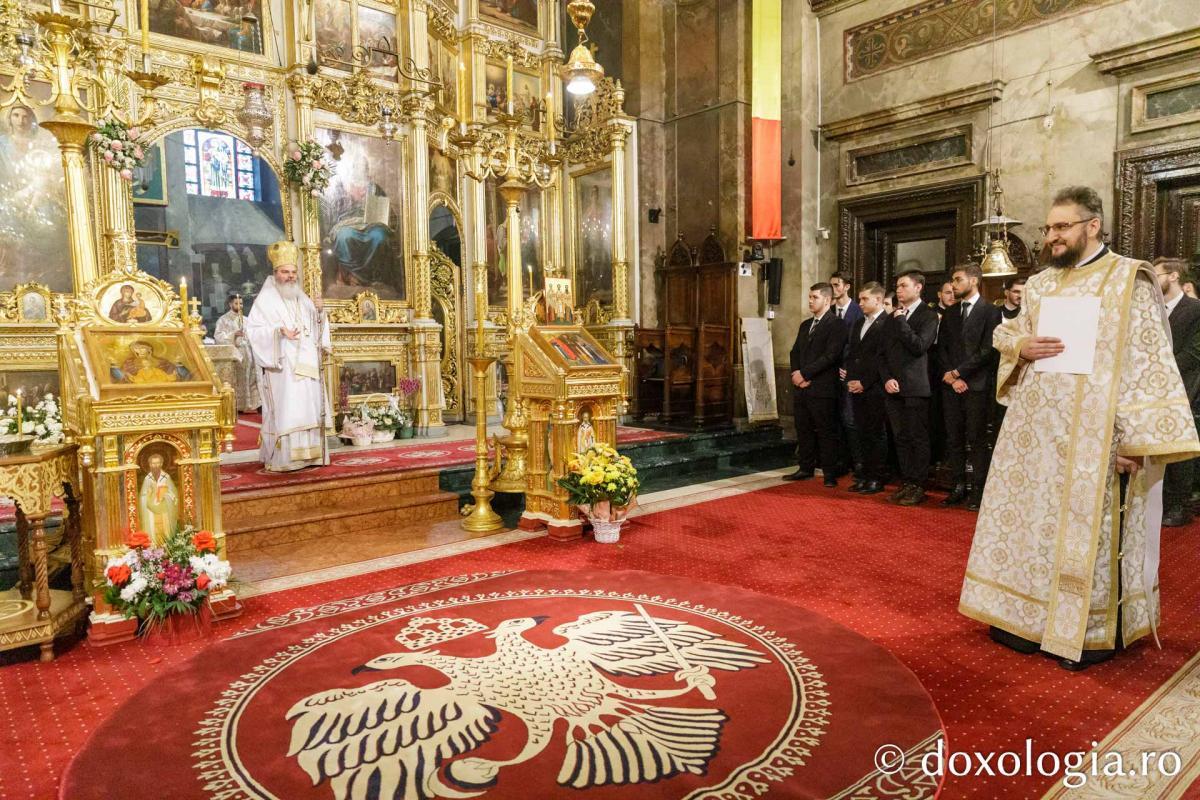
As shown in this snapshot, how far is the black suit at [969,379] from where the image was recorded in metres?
5.98

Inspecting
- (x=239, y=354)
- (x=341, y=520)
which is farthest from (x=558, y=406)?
(x=239, y=354)

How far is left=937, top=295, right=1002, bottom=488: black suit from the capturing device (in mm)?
5977

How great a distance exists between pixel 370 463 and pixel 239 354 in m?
3.71

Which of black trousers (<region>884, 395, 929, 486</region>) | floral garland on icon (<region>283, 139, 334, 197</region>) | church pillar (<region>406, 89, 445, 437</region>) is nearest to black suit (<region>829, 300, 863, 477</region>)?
black trousers (<region>884, 395, 929, 486</region>)

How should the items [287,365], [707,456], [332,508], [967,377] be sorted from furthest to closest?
1. [707,456]
2. [287,365]
3. [967,377]
4. [332,508]

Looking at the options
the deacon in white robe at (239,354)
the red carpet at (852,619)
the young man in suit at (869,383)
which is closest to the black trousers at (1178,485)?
the red carpet at (852,619)

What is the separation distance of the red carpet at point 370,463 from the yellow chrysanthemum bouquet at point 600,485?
175cm

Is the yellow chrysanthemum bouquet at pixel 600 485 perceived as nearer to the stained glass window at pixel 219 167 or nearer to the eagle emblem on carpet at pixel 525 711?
the eagle emblem on carpet at pixel 525 711

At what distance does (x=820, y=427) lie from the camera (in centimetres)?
758

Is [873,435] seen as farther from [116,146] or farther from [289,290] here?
[116,146]

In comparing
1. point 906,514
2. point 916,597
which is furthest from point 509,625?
point 906,514

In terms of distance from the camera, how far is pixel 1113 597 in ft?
10.5

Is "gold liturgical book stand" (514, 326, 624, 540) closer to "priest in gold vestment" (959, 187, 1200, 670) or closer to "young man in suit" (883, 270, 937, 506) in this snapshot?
"young man in suit" (883, 270, 937, 506)

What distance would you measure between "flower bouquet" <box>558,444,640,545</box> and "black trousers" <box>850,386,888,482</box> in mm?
2804
